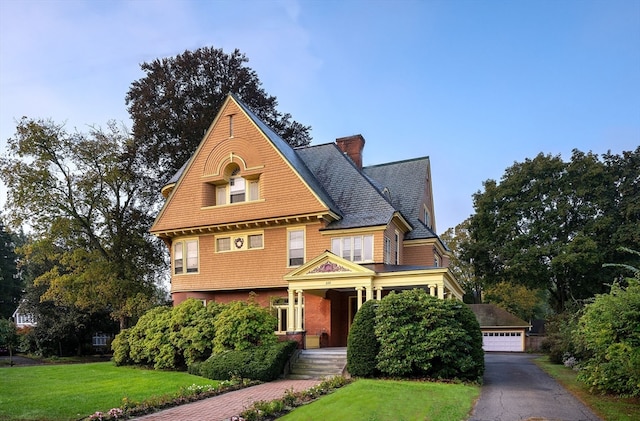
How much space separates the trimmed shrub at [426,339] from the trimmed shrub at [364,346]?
230 mm

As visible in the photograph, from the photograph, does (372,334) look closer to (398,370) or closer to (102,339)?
(398,370)

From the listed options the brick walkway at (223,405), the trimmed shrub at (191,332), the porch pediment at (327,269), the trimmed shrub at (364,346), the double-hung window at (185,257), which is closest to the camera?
the brick walkway at (223,405)

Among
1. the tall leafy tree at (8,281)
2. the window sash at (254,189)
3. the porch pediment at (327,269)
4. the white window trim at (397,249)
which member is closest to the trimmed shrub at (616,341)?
the porch pediment at (327,269)

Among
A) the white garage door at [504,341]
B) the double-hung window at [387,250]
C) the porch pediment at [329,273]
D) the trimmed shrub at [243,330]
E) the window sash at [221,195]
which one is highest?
the window sash at [221,195]

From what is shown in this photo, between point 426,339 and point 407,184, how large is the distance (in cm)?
1338

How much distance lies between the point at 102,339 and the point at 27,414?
40444 millimetres

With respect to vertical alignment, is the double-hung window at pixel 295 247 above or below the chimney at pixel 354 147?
below

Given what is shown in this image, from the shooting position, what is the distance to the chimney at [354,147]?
30266 millimetres

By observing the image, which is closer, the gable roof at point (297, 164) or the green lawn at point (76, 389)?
the green lawn at point (76, 389)

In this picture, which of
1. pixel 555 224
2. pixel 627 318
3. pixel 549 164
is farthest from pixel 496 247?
pixel 627 318

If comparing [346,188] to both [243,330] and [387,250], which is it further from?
[243,330]

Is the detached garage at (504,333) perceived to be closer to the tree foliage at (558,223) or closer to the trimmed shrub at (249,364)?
the tree foliage at (558,223)

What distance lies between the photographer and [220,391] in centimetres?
Result: 1437

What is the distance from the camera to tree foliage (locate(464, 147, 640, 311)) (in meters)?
36.7
